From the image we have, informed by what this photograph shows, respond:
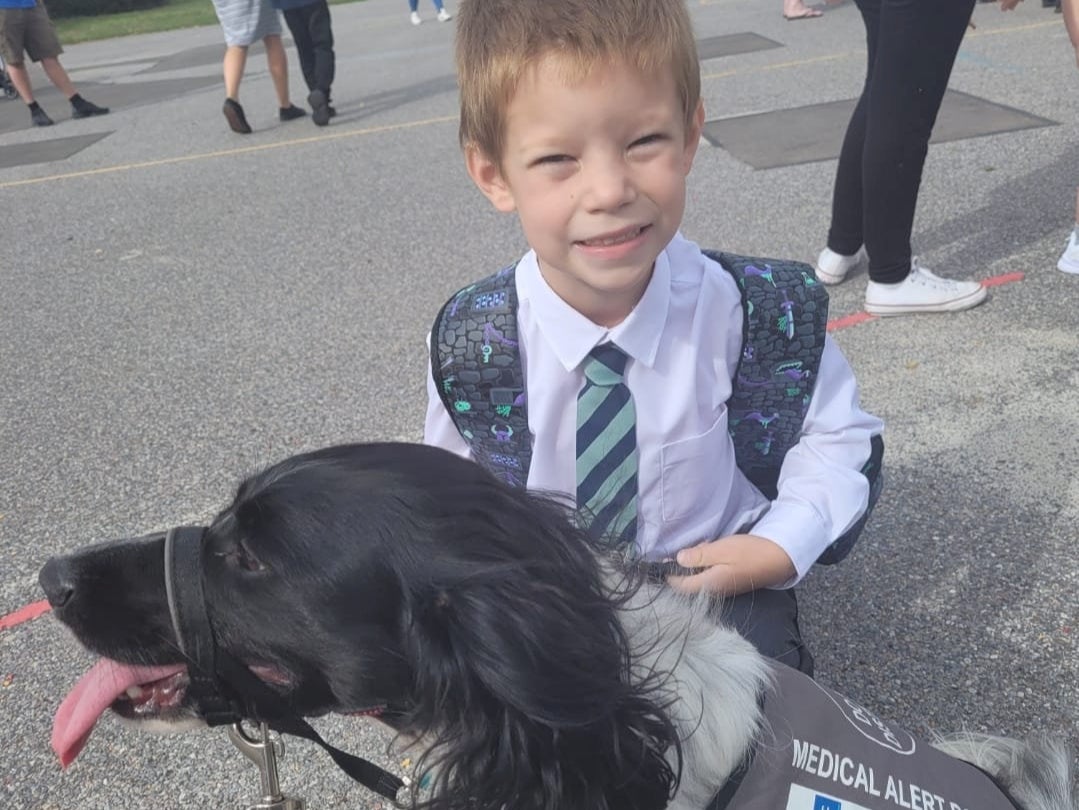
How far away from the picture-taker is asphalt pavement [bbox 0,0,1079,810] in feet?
8.19

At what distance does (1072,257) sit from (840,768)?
3493mm

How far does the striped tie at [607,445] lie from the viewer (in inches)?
79.3

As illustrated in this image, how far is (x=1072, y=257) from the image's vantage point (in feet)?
13.8

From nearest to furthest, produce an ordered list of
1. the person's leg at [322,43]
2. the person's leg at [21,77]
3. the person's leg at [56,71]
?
the person's leg at [322,43]
the person's leg at [21,77]
the person's leg at [56,71]

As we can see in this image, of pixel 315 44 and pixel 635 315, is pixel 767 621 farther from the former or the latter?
pixel 315 44

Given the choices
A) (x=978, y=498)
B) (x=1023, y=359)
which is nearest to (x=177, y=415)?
(x=978, y=498)

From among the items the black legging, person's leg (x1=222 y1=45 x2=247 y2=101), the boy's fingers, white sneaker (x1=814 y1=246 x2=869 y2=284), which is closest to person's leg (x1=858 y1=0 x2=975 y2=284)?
the black legging

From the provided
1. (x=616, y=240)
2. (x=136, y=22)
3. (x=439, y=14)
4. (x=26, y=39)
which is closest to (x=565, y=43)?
(x=616, y=240)

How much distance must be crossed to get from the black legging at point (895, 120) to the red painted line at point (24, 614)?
3391 mm

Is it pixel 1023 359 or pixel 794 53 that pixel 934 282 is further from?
pixel 794 53

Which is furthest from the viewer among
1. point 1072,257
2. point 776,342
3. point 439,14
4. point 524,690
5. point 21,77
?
point 439,14

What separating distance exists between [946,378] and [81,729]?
3.17 m

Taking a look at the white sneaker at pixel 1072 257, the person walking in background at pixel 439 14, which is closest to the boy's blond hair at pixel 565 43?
the white sneaker at pixel 1072 257

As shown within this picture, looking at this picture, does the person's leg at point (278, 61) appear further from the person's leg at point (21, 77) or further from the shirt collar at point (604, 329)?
the shirt collar at point (604, 329)
